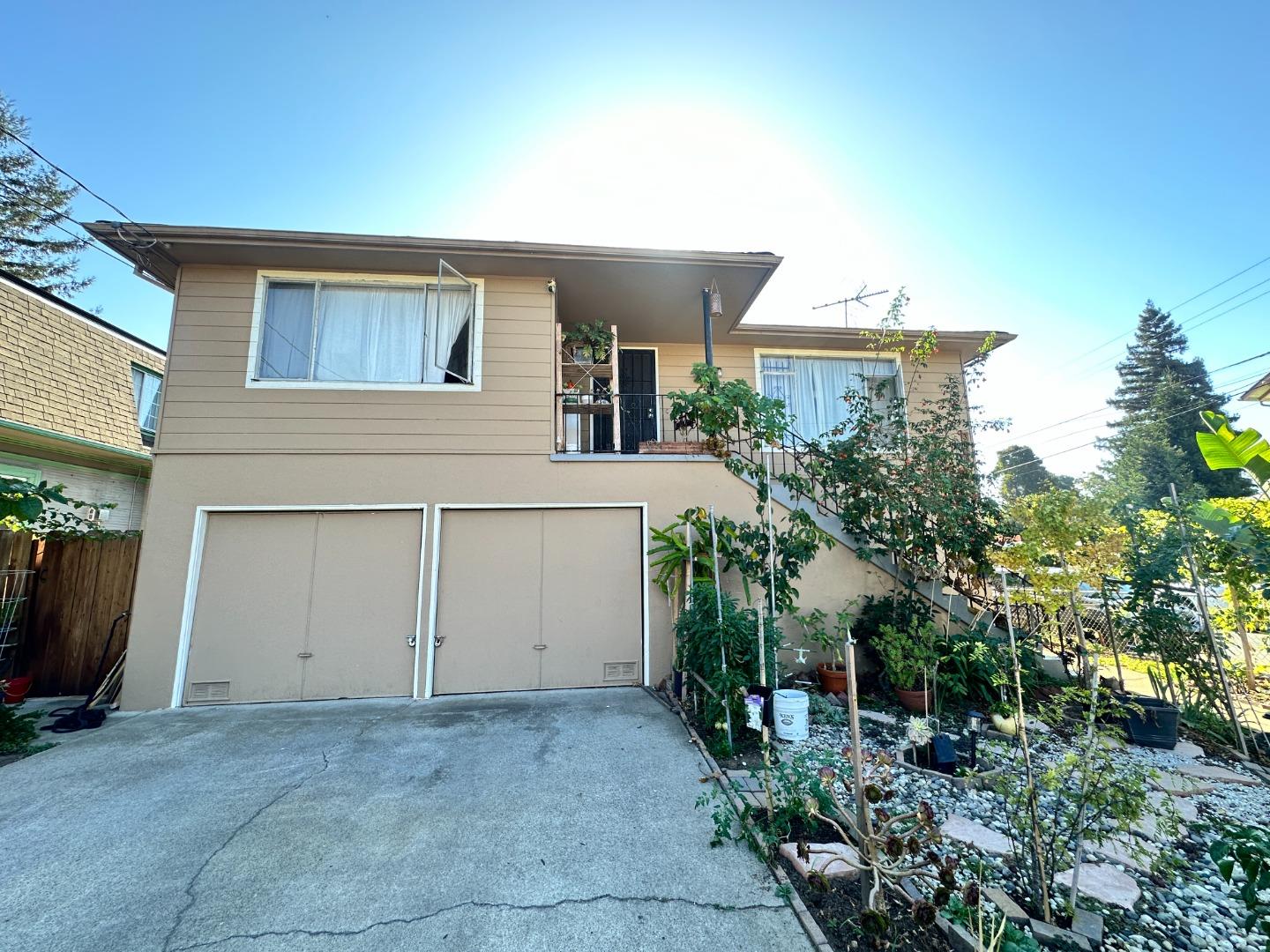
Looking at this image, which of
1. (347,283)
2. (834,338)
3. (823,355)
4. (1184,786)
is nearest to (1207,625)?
(1184,786)

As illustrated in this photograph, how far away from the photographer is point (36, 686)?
17.8 feet

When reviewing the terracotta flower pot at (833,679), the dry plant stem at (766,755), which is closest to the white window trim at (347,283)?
the dry plant stem at (766,755)

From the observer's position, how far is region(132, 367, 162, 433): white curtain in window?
8.75 m

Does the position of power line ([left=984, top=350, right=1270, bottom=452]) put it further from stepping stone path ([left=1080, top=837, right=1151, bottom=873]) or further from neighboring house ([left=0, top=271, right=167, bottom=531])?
neighboring house ([left=0, top=271, right=167, bottom=531])

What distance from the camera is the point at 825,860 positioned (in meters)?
2.46

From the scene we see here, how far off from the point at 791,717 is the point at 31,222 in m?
22.9

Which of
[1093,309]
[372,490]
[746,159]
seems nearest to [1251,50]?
[746,159]

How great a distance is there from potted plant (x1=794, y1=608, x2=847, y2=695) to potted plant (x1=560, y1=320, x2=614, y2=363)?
4.47 metres

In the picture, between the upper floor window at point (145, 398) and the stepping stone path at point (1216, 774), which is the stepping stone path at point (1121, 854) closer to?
the stepping stone path at point (1216, 774)

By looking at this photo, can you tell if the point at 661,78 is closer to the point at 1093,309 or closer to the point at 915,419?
the point at 915,419

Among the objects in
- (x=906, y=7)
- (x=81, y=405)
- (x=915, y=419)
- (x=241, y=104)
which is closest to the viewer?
(x=906, y=7)

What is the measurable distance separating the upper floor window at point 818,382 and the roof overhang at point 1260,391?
4779mm

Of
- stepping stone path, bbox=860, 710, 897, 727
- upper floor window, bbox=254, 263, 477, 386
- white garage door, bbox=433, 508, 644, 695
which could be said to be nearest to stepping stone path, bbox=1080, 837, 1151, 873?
stepping stone path, bbox=860, 710, 897, 727

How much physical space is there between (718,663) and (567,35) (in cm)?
723
